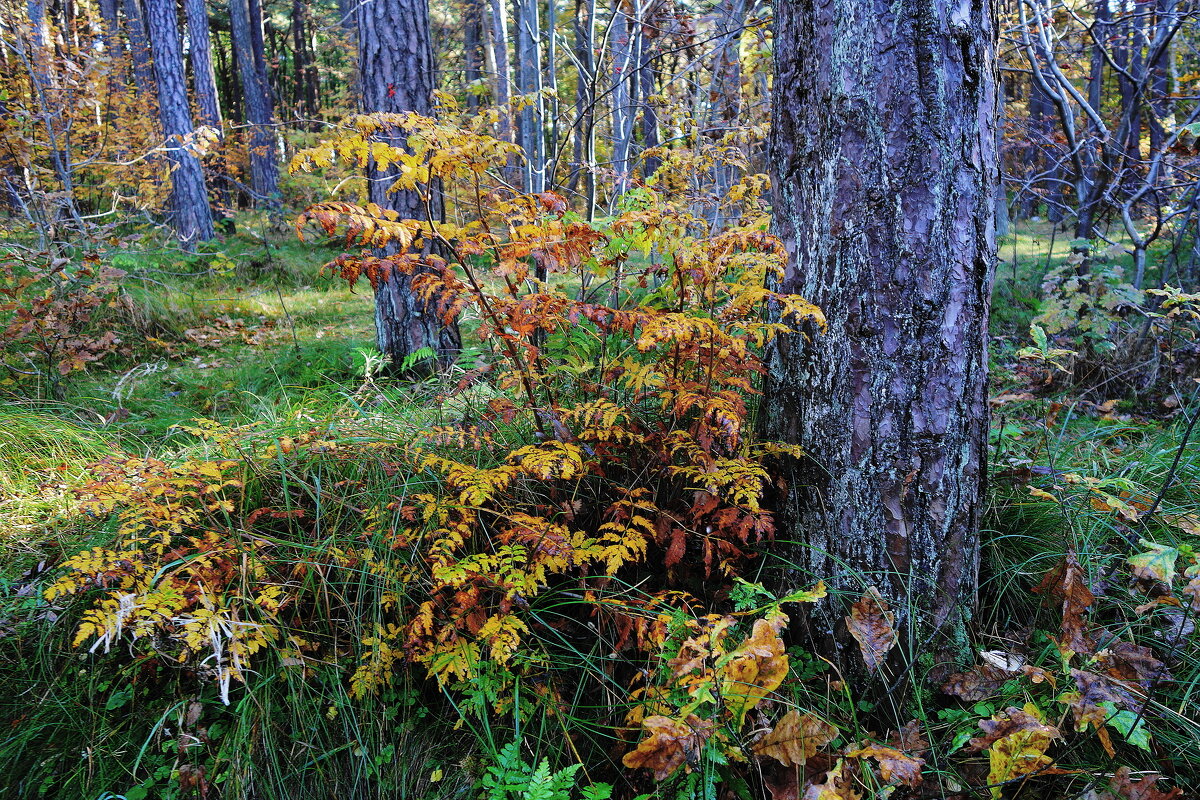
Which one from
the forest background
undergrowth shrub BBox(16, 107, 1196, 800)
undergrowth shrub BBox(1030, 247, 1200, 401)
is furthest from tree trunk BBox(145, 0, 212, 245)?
undergrowth shrub BBox(1030, 247, 1200, 401)

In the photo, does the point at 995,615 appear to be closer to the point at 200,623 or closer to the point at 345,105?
the point at 200,623

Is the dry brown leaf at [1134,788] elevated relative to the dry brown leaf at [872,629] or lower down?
lower down

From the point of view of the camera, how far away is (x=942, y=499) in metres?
2.08

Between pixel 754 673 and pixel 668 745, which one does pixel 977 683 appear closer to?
pixel 754 673

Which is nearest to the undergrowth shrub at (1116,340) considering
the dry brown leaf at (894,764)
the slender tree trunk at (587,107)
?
the slender tree trunk at (587,107)

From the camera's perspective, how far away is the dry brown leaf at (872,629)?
1966 mm

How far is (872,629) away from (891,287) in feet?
3.39

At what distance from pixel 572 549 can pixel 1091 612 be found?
166cm

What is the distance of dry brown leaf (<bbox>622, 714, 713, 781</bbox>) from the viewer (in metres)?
1.70

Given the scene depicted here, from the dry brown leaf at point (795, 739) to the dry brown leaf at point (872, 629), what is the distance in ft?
0.87

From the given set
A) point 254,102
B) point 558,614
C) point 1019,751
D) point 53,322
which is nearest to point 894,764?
point 1019,751

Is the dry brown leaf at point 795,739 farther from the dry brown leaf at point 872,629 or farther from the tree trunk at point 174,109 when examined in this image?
the tree trunk at point 174,109

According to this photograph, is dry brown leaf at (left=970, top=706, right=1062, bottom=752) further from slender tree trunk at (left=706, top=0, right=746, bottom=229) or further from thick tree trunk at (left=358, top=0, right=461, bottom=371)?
slender tree trunk at (left=706, top=0, right=746, bottom=229)

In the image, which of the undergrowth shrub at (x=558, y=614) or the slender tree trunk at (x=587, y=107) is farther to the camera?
the slender tree trunk at (x=587, y=107)
